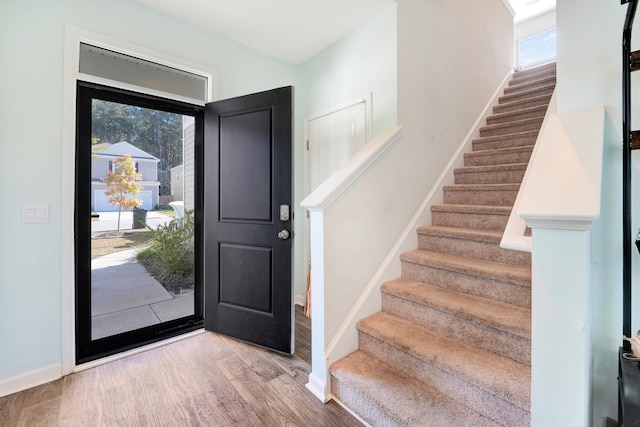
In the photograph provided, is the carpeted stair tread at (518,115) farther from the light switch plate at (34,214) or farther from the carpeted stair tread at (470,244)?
the light switch plate at (34,214)

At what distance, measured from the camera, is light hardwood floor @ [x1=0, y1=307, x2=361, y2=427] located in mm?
1489

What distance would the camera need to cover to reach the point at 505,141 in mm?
2773

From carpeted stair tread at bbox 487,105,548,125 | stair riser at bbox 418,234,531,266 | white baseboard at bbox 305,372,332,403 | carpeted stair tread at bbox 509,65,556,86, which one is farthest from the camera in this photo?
carpeted stair tread at bbox 509,65,556,86

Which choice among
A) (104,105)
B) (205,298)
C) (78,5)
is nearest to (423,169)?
(205,298)

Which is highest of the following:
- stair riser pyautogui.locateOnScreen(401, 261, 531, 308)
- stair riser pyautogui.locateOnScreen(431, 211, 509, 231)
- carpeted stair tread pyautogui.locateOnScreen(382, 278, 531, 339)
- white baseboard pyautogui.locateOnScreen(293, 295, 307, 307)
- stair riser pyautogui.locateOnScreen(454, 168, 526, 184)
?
stair riser pyautogui.locateOnScreen(454, 168, 526, 184)

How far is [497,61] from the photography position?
3.57m

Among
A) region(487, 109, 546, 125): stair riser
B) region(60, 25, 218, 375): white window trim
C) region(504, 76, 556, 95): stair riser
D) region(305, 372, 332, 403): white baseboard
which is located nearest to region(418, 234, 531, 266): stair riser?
region(305, 372, 332, 403): white baseboard

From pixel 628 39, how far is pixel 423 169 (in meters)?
1.46

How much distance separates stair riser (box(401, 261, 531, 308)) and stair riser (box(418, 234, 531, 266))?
24 cm

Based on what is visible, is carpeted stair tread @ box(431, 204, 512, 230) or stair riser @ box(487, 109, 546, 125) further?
stair riser @ box(487, 109, 546, 125)

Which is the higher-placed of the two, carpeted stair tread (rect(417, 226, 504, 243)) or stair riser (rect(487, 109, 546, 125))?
stair riser (rect(487, 109, 546, 125))

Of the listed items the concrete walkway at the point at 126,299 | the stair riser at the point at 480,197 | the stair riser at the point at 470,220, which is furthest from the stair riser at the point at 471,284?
the concrete walkway at the point at 126,299

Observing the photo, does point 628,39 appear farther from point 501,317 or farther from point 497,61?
point 497,61

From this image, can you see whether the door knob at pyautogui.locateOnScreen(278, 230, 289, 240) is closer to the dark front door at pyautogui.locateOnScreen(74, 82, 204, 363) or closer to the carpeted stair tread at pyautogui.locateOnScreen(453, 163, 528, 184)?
the dark front door at pyautogui.locateOnScreen(74, 82, 204, 363)
